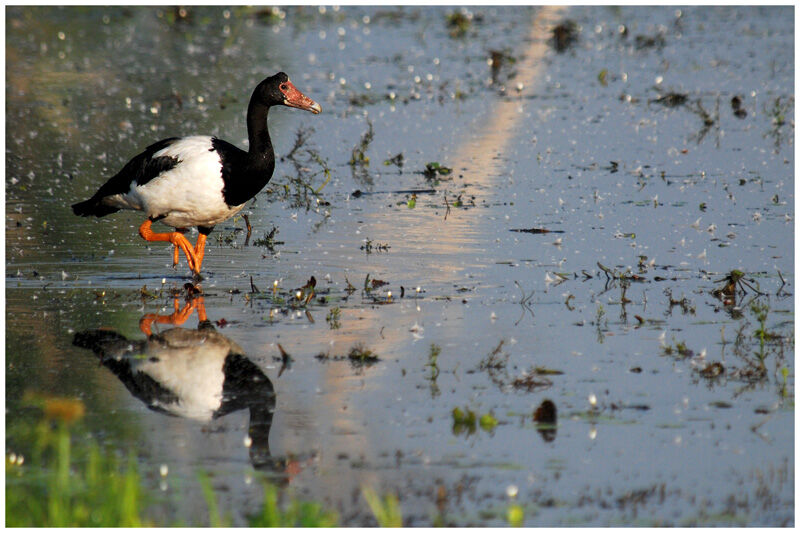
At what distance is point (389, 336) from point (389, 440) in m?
1.88

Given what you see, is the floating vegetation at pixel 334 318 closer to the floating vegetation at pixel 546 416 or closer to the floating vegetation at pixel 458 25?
the floating vegetation at pixel 546 416

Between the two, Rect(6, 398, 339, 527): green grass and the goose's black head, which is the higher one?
the goose's black head

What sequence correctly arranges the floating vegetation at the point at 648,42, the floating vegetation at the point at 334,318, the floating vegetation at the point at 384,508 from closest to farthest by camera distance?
the floating vegetation at the point at 384,508
the floating vegetation at the point at 334,318
the floating vegetation at the point at 648,42

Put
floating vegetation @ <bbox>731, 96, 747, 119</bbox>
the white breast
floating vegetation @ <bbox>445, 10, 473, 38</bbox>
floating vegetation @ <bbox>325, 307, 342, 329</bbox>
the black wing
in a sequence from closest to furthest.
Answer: floating vegetation @ <bbox>325, 307, 342, 329</bbox> → the white breast → the black wing → floating vegetation @ <bbox>731, 96, 747, 119</bbox> → floating vegetation @ <bbox>445, 10, 473, 38</bbox>

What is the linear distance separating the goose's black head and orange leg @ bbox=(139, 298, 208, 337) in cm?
200

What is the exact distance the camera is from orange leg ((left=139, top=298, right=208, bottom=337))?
8289mm

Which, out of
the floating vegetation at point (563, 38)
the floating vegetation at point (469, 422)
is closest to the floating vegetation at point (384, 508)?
the floating vegetation at point (469, 422)

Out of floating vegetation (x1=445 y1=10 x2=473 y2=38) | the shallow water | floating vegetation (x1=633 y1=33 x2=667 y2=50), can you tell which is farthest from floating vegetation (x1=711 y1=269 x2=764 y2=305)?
floating vegetation (x1=445 y1=10 x2=473 y2=38)

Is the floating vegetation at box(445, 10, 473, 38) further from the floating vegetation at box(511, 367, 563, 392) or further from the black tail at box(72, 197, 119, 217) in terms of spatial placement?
the floating vegetation at box(511, 367, 563, 392)

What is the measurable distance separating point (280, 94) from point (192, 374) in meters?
3.55

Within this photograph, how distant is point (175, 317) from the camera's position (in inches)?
336

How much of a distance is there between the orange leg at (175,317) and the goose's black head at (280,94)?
2.00 metres

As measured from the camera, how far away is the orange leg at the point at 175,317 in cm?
829

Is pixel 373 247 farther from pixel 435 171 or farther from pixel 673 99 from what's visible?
pixel 673 99
